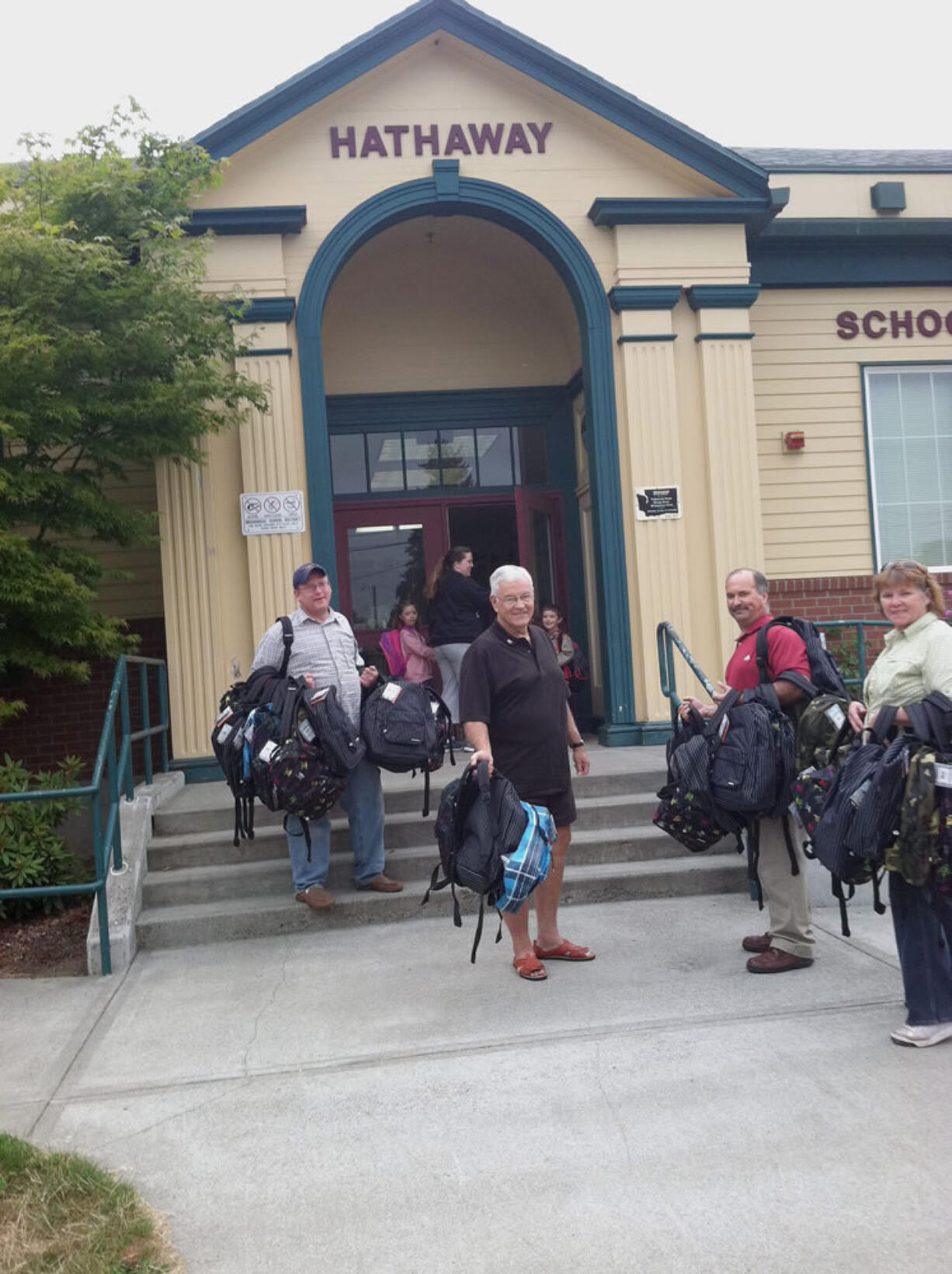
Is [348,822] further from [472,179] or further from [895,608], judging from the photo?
[472,179]

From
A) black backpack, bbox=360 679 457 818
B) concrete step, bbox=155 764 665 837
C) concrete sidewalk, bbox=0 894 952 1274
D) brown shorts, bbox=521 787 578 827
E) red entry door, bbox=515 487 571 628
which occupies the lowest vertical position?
concrete sidewalk, bbox=0 894 952 1274

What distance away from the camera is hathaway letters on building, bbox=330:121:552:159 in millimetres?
8648

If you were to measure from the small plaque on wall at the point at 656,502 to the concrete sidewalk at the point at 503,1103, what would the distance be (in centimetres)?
385

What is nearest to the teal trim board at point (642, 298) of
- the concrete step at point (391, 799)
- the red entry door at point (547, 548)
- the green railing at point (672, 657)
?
the red entry door at point (547, 548)

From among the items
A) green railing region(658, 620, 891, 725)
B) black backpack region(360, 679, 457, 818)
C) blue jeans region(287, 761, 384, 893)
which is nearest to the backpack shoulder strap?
black backpack region(360, 679, 457, 818)

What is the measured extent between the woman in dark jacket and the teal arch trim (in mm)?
893

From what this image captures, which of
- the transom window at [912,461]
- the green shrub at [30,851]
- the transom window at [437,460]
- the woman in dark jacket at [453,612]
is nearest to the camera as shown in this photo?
the green shrub at [30,851]

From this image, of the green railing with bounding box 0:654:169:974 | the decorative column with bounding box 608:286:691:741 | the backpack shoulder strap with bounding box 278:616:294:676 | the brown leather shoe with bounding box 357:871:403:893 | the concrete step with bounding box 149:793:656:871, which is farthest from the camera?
the decorative column with bounding box 608:286:691:741

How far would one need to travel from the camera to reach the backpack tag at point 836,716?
4.45 meters

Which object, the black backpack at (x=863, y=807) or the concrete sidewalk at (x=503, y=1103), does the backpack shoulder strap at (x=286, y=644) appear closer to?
the concrete sidewalk at (x=503, y=1103)

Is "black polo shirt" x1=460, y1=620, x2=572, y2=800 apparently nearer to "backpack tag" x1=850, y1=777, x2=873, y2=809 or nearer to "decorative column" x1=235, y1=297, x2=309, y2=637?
"backpack tag" x1=850, y1=777, x2=873, y2=809

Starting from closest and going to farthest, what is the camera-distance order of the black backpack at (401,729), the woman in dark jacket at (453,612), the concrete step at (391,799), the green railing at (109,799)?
the green railing at (109,799)
the black backpack at (401,729)
the concrete step at (391,799)
the woman in dark jacket at (453,612)

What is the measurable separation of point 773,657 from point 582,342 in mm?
4777

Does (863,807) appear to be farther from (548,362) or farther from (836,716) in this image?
(548,362)
